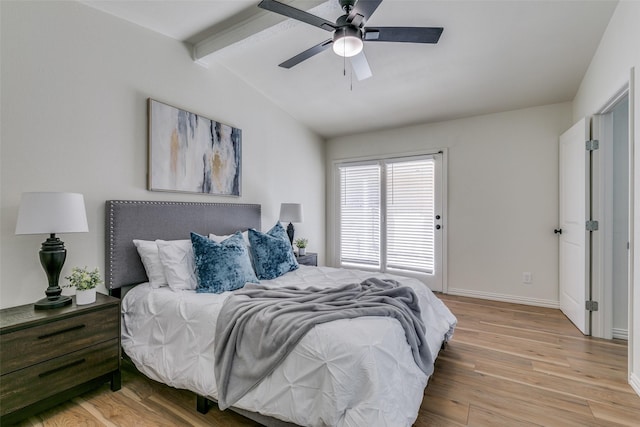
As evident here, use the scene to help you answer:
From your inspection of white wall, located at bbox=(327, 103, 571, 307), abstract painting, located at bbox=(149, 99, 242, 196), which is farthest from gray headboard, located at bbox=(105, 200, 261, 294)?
white wall, located at bbox=(327, 103, 571, 307)

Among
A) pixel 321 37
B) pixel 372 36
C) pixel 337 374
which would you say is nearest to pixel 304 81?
pixel 321 37

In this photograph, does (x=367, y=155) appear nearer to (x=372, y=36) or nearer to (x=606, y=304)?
(x=372, y=36)

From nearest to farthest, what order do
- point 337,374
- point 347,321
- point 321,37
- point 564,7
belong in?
point 337,374, point 347,321, point 564,7, point 321,37

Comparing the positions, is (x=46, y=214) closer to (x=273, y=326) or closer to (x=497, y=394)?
(x=273, y=326)

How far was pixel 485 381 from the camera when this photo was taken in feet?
6.94

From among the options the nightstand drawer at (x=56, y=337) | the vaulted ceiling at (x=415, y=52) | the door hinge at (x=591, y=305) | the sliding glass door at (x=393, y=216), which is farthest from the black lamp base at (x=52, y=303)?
the door hinge at (x=591, y=305)

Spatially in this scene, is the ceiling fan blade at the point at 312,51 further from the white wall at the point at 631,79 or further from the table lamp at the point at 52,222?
the white wall at the point at 631,79

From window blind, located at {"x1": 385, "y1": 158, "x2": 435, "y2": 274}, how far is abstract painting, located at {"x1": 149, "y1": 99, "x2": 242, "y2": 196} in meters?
2.49

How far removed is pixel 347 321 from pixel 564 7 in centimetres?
297

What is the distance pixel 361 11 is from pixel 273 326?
1950mm

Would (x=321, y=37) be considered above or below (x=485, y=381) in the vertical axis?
above

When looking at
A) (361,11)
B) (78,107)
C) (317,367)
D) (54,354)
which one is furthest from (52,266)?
(361,11)

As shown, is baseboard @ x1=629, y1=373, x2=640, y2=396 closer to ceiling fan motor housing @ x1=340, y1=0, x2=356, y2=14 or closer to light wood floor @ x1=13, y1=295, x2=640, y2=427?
light wood floor @ x1=13, y1=295, x2=640, y2=427

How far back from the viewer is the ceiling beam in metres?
2.40
